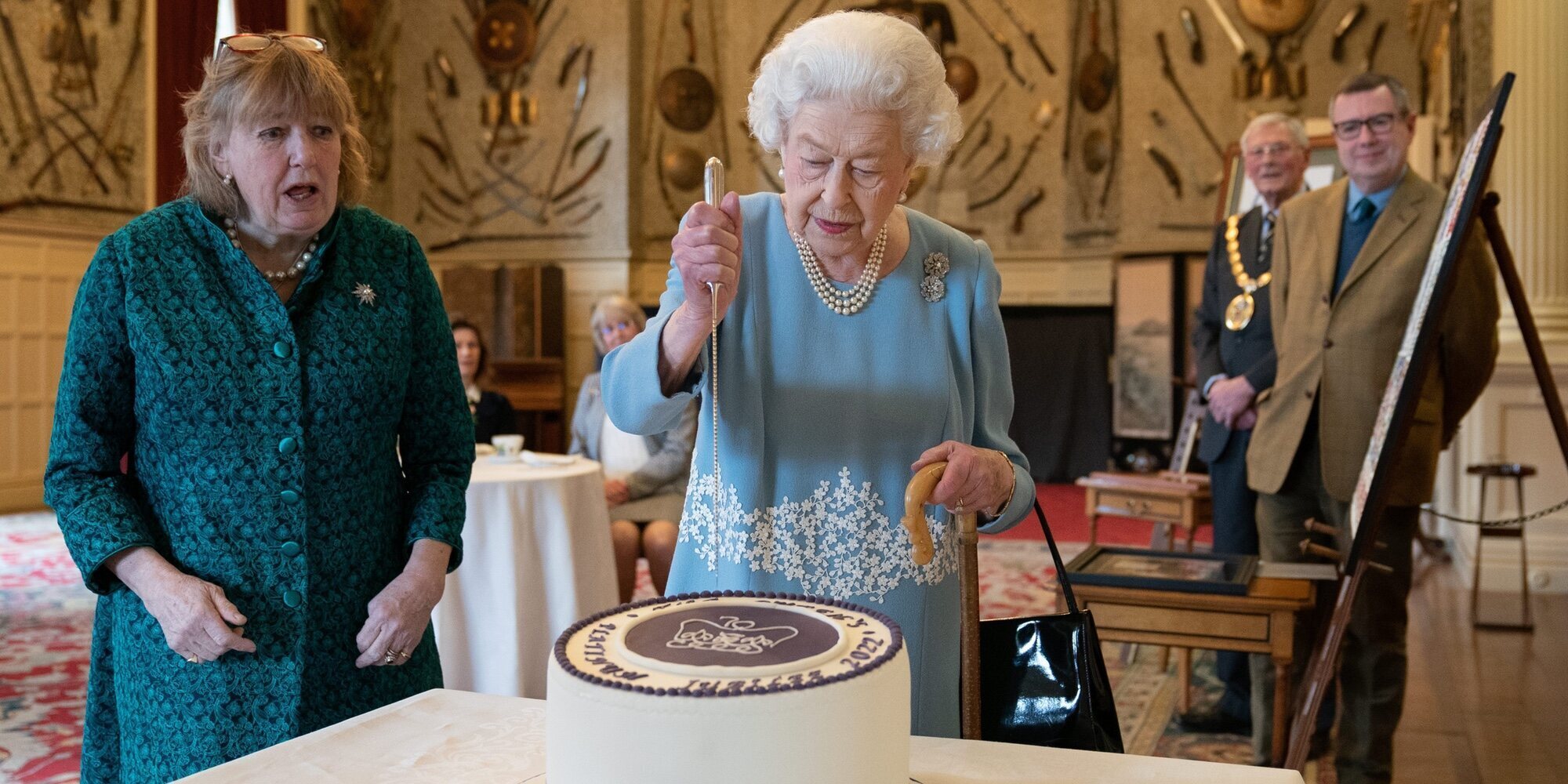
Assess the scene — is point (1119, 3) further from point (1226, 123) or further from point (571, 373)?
point (571, 373)

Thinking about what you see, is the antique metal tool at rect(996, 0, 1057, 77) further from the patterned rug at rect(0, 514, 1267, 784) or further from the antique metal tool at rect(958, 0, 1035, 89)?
the patterned rug at rect(0, 514, 1267, 784)

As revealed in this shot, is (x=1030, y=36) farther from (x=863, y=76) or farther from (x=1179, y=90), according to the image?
(x=863, y=76)

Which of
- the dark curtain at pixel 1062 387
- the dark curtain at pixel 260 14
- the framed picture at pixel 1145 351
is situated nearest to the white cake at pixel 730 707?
the framed picture at pixel 1145 351

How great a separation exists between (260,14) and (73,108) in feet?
6.26

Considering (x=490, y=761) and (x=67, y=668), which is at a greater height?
(x=490, y=761)

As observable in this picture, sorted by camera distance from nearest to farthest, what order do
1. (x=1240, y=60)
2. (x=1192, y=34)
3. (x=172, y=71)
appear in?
1. (x=172, y=71)
2. (x=1240, y=60)
3. (x=1192, y=34)

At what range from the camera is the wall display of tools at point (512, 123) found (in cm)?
1195

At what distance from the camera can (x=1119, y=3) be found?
1152 centimetres

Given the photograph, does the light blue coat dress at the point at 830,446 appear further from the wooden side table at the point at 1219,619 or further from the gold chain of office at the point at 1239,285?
the gold chain of office at the point at 1239,285

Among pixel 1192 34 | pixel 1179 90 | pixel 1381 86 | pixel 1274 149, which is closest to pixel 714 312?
pixel 1381 86

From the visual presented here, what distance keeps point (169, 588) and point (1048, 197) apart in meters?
11.3

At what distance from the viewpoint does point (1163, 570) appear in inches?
116

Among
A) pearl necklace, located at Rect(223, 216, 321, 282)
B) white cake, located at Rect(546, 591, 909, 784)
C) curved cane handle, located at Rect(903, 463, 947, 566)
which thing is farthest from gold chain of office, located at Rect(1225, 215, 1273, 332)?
white cake, located at Rect(546, 591, 909, 784)

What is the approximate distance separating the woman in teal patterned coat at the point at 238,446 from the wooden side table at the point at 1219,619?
5.54 feet
